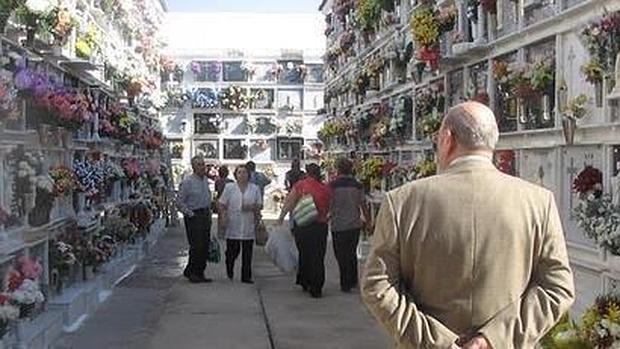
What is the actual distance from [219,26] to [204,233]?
61.0ft

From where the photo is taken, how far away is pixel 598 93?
5.65m

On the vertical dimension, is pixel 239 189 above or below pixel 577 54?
below

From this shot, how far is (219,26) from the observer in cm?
2883

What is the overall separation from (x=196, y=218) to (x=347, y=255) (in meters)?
1.88

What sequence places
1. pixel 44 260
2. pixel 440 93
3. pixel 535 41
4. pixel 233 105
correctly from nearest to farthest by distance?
pixel 535 41
pixel 44 260
pixel 440 93
pixel 233 105

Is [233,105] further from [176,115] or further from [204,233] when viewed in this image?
[204,233]

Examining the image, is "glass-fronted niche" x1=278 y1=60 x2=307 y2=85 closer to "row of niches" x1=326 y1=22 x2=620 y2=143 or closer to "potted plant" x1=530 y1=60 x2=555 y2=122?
"row of niches" x1=326 y1=22 x2=620 y2=143

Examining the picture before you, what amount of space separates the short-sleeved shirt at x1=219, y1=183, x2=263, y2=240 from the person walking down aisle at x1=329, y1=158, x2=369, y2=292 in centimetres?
93

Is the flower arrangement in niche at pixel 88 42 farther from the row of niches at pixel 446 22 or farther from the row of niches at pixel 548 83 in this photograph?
the row of niches at pixel 548 83

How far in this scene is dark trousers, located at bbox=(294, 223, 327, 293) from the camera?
9953 mm

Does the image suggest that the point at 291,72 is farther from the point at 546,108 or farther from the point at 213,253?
the point at 546,108

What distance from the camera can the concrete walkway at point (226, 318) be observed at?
7520mm

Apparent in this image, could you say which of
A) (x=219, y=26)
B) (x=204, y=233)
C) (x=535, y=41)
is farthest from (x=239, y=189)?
(x=219, y=26)

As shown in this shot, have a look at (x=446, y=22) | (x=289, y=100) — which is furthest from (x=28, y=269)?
(x=289, y=100)
